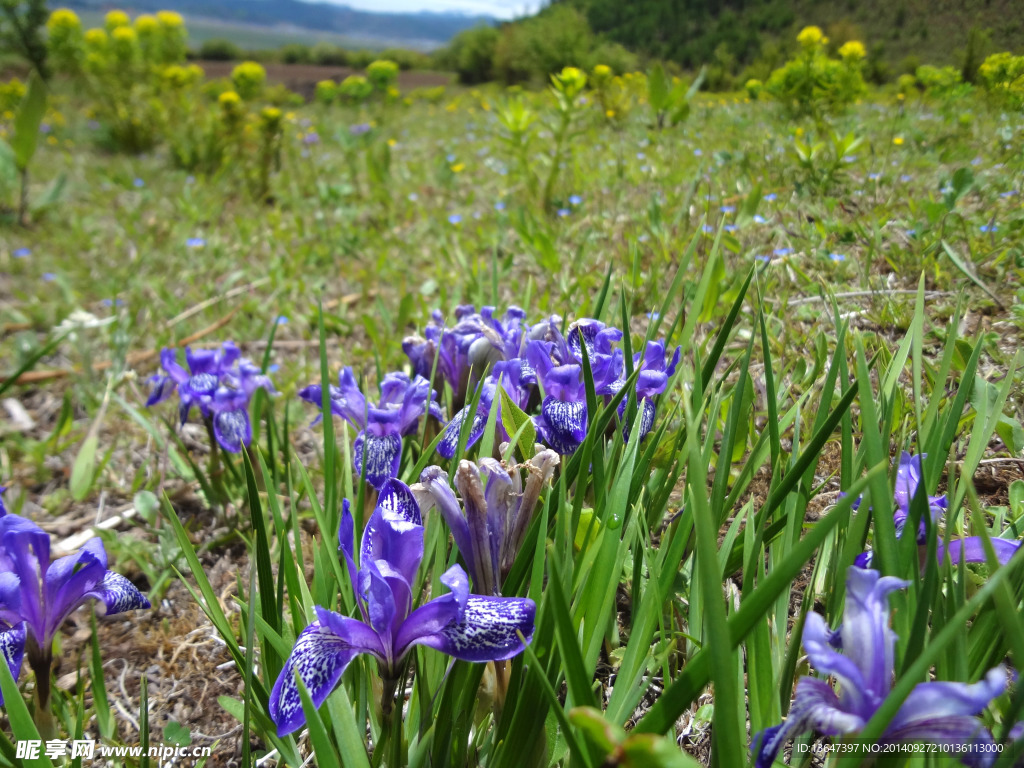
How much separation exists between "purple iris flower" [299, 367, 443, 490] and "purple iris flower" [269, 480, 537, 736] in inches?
15.5

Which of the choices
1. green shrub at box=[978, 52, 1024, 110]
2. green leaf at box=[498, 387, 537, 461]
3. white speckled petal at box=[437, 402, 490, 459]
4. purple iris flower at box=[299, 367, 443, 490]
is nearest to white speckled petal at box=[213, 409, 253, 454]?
purple iris flower at box=[299, 367, 443, 490]

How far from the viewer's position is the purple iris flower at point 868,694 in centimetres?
61

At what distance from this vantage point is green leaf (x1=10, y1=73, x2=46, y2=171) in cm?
393

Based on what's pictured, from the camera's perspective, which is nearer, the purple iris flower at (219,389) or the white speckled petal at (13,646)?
the white speckled petal at (13,646)

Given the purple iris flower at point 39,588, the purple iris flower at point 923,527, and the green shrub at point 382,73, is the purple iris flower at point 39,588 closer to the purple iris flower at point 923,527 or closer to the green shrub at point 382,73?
the purple iris flower at point 923,527

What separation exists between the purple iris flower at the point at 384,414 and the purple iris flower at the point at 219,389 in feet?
1.16

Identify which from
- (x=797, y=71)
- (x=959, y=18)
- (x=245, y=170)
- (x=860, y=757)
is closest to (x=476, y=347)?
(x=860, y=757)

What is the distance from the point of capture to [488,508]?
3.27 ft

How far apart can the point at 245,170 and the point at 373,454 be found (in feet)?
15.5

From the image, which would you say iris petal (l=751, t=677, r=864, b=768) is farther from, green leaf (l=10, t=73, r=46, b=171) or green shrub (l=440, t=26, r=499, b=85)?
green shrub (l=440, t=26, r=499, b=85)

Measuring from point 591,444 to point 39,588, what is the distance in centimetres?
101

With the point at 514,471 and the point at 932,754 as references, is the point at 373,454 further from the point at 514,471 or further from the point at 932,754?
the point at 932,754

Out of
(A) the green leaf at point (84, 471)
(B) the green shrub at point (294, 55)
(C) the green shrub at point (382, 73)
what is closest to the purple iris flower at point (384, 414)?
(A) the green leaf at point (84, 471)

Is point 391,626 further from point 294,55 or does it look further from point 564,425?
point 294,55
